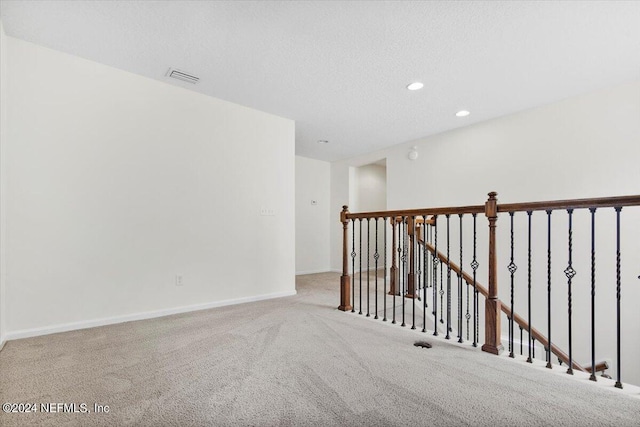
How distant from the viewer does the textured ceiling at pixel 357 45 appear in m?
2.11

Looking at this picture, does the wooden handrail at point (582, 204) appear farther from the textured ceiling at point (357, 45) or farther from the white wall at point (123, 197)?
the white wall at point (123, 197)

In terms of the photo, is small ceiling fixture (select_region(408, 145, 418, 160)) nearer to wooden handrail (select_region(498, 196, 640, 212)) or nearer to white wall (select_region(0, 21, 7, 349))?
wooden handrail (select_region(498, 196, 640, 212))

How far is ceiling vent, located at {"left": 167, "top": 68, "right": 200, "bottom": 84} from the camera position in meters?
2.94

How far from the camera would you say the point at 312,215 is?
6.46 m

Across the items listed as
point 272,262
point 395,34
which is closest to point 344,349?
point 272,262

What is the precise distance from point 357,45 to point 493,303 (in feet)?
7.45

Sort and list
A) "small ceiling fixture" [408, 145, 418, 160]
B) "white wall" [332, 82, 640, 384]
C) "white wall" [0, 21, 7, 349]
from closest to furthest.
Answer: "white wall" [0, 21, 7, 349]
"white wall" [332, 82, 640, 384]
"small ceiling fixture" [408, 145, 418, 160]

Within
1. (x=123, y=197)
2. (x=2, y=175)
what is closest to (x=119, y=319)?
(x=123, y=197)

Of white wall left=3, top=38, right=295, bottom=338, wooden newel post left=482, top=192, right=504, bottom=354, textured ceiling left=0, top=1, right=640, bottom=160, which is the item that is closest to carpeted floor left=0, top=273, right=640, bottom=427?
wooden newel post left=482, top=192, right=504, bottom=354

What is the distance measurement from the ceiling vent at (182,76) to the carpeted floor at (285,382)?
7.92ft

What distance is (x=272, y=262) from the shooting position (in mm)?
3980

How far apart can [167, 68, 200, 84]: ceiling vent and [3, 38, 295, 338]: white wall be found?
232mm

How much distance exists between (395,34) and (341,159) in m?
4.27

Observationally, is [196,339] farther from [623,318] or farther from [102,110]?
[623,318]
